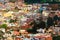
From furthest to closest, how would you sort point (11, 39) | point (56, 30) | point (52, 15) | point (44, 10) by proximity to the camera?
point (44, 10) → point (52, 15) → point (56, 30) → point (11, 39)

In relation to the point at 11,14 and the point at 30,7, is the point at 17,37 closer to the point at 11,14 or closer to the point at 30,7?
the point at 11,14

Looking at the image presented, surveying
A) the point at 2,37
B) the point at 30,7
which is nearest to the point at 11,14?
the point at 30,7

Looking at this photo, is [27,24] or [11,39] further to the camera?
[27,24]

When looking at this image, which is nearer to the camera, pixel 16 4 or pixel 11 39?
pixel 11 39

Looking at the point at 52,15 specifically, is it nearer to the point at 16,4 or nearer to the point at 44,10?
the point at 44,10

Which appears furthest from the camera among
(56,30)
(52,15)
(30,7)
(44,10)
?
(30,7)

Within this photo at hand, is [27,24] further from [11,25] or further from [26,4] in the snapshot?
[26,4]

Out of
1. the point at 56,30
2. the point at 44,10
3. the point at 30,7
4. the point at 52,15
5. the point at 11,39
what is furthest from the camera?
the point at 30,7

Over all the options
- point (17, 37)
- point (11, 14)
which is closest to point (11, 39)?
point (17, 37)
